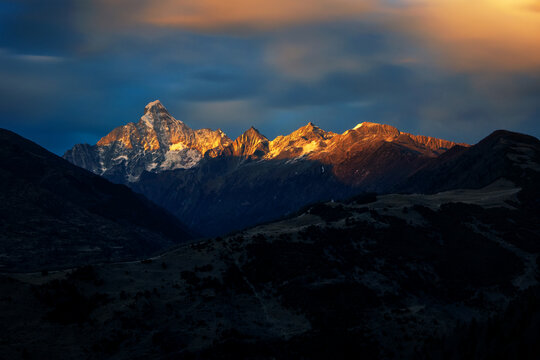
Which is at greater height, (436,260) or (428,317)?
(436,260)

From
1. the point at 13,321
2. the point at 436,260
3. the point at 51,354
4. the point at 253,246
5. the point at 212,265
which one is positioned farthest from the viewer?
the point at 436,260

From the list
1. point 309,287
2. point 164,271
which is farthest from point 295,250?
point 164,271

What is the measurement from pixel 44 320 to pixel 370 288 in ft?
295

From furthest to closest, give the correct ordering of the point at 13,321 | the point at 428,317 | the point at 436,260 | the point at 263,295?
the point at 436,260, the point at 263,295, the point at 428,317, the point at 13,321

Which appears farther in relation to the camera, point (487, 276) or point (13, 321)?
point (487, 276)

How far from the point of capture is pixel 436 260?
7338 inches

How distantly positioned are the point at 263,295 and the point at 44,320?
2253 inches

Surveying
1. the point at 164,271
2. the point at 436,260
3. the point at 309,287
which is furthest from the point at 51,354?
the point at 436,260

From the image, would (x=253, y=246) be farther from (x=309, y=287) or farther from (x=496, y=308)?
(x=496, y=308)

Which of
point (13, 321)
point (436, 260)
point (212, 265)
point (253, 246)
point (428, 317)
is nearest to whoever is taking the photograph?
point (13, 321)

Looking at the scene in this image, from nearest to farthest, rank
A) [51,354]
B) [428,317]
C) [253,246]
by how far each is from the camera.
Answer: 1. [51,354]
2. [428,317]
3. [253,246]

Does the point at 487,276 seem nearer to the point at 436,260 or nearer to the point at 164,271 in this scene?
the point at 436,260

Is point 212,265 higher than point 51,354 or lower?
higher

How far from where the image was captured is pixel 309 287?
14800 cm
